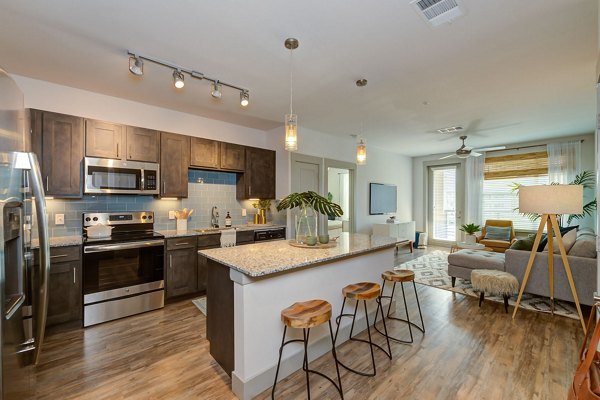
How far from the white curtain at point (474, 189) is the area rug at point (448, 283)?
122cm

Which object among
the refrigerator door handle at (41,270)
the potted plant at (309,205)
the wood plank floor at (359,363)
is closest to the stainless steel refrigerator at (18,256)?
the refrigerator door handle at (41,270)

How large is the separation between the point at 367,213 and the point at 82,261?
5.43 m

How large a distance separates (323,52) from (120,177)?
9.07ft

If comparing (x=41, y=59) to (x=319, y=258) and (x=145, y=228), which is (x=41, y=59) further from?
(x=319, y=258)

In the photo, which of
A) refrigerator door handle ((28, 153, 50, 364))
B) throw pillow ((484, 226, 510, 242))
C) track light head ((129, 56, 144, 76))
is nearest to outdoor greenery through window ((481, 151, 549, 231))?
throw pillow ((484, 226, 510, 242))

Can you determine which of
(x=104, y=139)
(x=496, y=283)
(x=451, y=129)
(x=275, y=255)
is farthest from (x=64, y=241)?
(x=451, y=129)

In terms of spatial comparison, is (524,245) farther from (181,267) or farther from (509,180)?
(181,267)

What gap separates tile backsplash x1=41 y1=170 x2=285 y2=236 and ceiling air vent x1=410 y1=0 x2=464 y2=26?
351cm

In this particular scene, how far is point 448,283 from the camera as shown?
430cm

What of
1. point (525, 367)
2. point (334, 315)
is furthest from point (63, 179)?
point (525, 367)

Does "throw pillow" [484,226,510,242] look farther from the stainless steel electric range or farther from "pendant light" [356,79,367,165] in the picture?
the stainless steel electric range

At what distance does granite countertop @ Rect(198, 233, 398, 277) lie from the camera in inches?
70.0

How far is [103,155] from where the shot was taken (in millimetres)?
3186

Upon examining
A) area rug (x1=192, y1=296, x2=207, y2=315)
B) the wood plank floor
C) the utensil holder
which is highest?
the utensil holder
